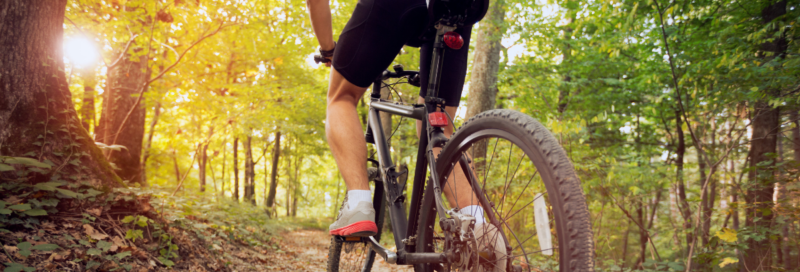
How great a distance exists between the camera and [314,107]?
11930 mm

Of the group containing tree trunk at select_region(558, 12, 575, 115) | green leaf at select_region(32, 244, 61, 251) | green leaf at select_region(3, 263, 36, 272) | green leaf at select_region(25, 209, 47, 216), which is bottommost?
green leaf at select_region(3, 263, 36, 272)

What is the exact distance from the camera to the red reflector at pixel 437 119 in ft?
4.58

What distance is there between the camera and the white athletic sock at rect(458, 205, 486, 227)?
3.95 feet

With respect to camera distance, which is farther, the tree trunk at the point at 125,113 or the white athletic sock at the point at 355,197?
the tree trunk at the point at 125,113

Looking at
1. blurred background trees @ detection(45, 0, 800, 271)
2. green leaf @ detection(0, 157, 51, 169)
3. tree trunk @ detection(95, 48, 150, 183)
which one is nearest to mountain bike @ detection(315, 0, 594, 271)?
blurred background trees @ detection(45, 0, 800, 271)

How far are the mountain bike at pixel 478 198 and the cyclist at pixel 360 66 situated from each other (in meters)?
0.11

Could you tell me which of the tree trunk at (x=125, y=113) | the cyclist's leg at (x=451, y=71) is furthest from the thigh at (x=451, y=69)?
the tree trunk at (x=125, y=113)

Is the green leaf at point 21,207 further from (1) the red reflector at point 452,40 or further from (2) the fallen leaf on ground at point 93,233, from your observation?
(1) the red reflector at point 452,40

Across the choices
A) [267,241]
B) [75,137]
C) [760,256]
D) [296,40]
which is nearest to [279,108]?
[296,40]

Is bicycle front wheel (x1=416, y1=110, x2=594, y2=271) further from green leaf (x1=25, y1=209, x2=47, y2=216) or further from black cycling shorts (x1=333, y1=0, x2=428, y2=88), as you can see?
green leaf (x1=25, y1=209, x2=47, y2=216)

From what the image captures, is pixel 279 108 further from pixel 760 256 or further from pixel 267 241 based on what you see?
pixel 760 256

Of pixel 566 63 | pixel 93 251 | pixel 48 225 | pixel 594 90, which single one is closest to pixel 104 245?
pixel 93 251

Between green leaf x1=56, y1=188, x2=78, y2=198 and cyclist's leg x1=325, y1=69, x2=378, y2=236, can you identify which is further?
green leaf x1=56, y1=188, x2=78, y2=198

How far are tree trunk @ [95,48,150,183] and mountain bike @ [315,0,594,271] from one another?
5287 millimetres
